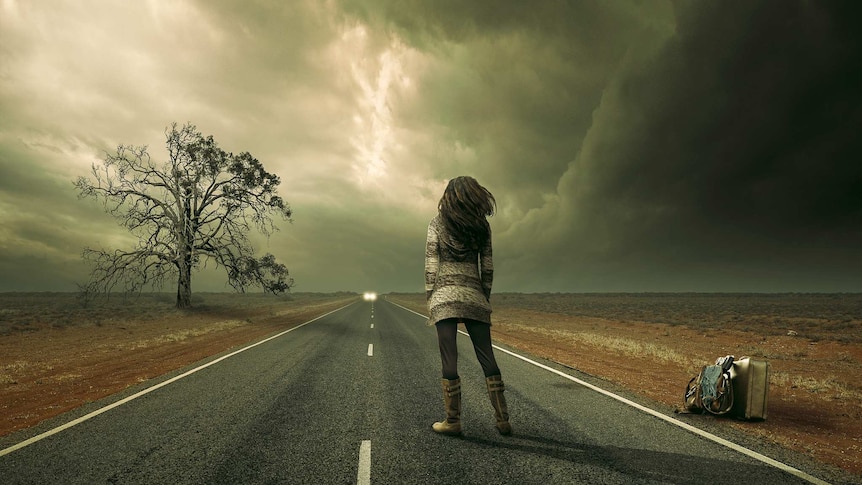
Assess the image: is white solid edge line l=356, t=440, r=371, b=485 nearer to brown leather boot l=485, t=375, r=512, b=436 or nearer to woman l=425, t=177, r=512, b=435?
woman l=425, t=177, r=512, b=435

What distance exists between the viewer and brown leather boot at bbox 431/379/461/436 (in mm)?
3941

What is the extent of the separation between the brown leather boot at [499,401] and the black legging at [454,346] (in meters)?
0.07

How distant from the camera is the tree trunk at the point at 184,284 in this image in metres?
25.1

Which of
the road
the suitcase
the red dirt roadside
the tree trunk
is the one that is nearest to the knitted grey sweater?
the road

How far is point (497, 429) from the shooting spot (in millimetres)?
4348

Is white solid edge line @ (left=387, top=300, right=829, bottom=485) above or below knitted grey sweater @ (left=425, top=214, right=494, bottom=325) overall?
below

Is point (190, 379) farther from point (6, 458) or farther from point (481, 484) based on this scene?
point (481, 484)

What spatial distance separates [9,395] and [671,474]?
997cm

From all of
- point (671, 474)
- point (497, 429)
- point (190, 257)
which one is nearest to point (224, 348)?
point (497, 429)

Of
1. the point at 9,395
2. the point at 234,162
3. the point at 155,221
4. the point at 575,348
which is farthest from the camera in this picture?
the point at 234,162

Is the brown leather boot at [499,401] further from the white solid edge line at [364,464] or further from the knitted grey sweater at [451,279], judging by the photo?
the white solid edge line at [364,464]

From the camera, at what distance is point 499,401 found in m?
4.02

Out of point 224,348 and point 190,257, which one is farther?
point 190,257

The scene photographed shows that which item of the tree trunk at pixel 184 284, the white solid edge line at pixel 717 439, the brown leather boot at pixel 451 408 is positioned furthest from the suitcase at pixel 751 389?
the tree trunk at pixel 184 284
